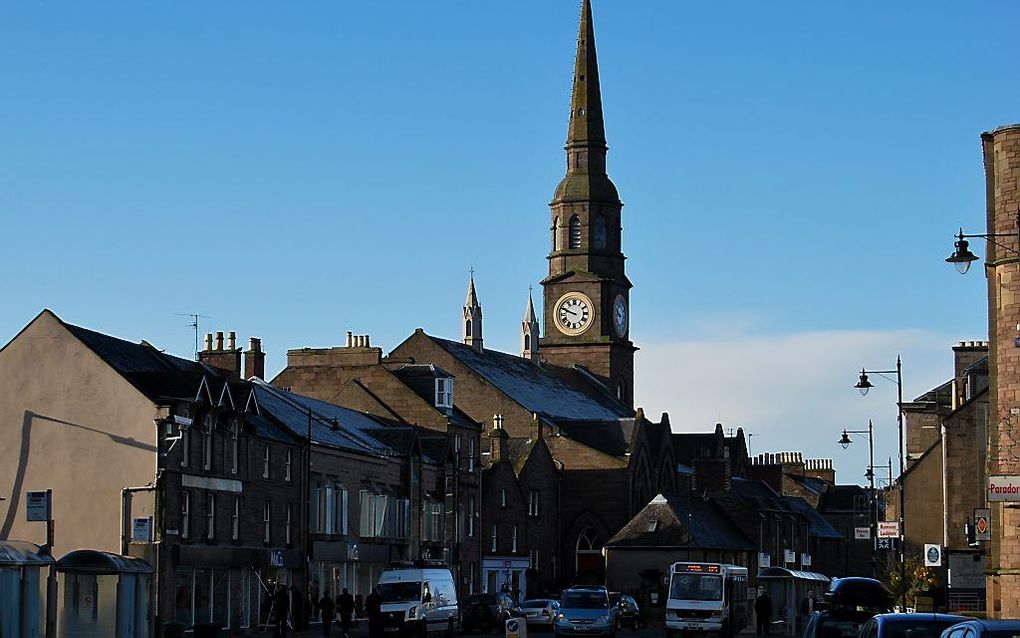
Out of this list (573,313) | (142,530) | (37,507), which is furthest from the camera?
(573,313)

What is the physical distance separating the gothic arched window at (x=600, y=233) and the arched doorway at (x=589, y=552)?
31.3m

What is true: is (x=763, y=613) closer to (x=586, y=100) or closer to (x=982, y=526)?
(x=982, y=526)

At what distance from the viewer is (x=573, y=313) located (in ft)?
411

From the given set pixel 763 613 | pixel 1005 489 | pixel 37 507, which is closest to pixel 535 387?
pixel 763 613

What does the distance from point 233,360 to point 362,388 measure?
1871 centimetres

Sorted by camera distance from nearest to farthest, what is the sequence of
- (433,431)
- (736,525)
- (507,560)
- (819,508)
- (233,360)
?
(233,360)
(433,431)
(507,560)
(736,525)
(819,508)

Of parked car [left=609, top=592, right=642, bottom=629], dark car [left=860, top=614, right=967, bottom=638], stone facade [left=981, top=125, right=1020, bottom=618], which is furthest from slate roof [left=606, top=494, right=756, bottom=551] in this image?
dark car [left=860, top=614, right=967, bottom=638]

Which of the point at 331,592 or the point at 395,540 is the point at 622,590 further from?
the point at 331,592

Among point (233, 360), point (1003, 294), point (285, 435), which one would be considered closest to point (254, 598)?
point (285, 435)

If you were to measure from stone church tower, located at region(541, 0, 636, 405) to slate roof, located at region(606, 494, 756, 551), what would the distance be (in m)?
33.3

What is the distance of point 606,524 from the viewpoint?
9769 centimetres

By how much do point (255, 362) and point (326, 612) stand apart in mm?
21563

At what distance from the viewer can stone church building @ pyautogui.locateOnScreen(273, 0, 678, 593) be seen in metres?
87.1

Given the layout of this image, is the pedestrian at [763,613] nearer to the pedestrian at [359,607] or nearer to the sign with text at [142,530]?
the pedestrian at [359,607]
